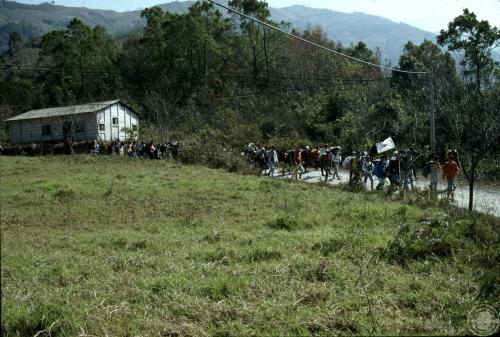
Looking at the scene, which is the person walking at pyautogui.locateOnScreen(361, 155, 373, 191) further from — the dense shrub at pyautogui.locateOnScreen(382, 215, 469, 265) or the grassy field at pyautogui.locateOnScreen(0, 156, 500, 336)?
the dense shrub at pyautogui.locateOnScreen(382, 215, 469, 265)

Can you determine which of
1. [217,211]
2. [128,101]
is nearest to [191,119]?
[128,101]

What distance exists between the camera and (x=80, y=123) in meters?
41.9

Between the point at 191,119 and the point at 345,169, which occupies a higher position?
the point at 191,119

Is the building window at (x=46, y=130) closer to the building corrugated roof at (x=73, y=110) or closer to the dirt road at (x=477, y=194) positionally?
the building corrugated roof at (x=73, y=110)

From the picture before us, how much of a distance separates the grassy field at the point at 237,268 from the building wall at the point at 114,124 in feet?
95.4

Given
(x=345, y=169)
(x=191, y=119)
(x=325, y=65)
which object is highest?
(x=325, y=65)

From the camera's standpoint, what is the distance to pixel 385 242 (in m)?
8.34

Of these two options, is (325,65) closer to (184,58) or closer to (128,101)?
(184,58)

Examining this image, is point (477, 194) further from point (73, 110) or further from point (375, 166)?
point (73, 110)

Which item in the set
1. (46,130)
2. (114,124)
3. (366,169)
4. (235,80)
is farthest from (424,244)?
(235,80)

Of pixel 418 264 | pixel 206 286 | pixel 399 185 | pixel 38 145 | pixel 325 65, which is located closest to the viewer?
pixel 206 286

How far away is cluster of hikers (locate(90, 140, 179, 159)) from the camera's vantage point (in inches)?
1200

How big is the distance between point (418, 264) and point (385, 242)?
5.12 feet

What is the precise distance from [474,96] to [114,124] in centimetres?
3117
